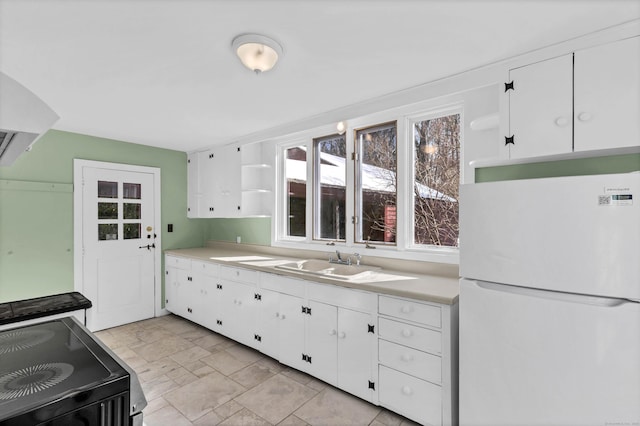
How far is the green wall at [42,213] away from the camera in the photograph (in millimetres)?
3049

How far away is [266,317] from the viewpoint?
2.86 m

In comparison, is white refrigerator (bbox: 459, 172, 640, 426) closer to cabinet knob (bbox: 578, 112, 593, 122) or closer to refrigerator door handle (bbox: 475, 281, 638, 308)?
refrigerator door handle (bbox: 475, 281, 638, 308)

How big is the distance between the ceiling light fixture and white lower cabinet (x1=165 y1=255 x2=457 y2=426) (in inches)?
62.6

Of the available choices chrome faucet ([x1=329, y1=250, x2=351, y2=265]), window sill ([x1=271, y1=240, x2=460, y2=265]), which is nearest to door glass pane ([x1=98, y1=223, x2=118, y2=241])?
window sill ([x1=271, y1=240, x2=460, y2=265])

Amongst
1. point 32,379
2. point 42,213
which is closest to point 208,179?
point 42,213

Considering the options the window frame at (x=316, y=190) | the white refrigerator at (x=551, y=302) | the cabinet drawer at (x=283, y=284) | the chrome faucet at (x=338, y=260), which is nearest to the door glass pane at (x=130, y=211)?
the cabinet drawer at (x=283, y=284)

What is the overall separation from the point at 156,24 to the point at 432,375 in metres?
2.45

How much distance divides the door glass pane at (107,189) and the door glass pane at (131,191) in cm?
9

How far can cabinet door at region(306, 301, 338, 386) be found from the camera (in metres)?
2.34

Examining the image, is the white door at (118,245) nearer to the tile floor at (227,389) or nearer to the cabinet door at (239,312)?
the tile floor at (227,389)

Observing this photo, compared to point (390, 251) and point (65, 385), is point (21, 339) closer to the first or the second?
point (65, 385)

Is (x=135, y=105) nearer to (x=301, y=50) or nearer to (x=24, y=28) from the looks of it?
(x=24, y=28)

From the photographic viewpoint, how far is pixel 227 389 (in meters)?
2.41

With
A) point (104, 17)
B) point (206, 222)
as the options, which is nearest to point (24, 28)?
point (104, 17)
